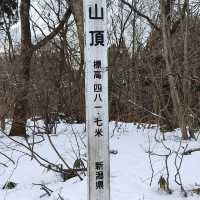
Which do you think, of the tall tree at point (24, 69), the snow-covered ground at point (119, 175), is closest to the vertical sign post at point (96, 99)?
the snow-covered ground at point (119, 175)

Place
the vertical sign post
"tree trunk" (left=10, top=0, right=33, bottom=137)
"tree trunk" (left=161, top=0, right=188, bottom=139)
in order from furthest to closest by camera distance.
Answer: "tree trunk" (left=10, top=0, right=33, bottom=137) < "tree trunk" (left=161, top=0, right=188, bottom=139) < the vertical sign post

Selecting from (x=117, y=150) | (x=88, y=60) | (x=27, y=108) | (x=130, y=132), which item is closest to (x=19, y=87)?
(x=27, y=108)

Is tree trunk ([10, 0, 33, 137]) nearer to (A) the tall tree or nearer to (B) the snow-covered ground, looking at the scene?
(A) the tall tree

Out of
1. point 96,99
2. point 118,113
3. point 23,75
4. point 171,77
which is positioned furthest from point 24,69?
point 96,99

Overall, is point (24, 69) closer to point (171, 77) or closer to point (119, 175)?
point (171, 77)

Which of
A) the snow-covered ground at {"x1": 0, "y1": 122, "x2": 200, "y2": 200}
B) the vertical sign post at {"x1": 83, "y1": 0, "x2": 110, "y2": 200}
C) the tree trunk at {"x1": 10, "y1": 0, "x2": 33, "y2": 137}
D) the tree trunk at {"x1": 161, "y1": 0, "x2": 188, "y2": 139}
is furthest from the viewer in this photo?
the tree trunk at {"x1": 10, "y1": 0, "x2": 33, "y2": 137}

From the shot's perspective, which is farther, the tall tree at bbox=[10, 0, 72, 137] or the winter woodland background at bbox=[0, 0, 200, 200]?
the tall tree at bbox=[10, 0, 72, 137]

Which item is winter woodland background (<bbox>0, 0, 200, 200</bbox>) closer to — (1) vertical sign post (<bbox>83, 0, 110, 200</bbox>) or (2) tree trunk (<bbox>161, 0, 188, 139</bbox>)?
(2) tree trunk (<bbox>161, 0, 188, 139</bbox>)

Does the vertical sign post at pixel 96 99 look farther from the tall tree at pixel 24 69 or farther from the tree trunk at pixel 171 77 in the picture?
the tall tree at pixel 24 69

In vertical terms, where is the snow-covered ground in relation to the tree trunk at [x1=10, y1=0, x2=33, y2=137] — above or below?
below

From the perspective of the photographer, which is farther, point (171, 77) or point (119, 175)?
point (171, 77)

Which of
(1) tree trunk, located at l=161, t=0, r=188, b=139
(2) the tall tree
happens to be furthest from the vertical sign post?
(2) the tall tree

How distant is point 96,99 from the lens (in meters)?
3.32

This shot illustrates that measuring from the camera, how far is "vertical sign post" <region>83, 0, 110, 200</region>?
332 centimetres
